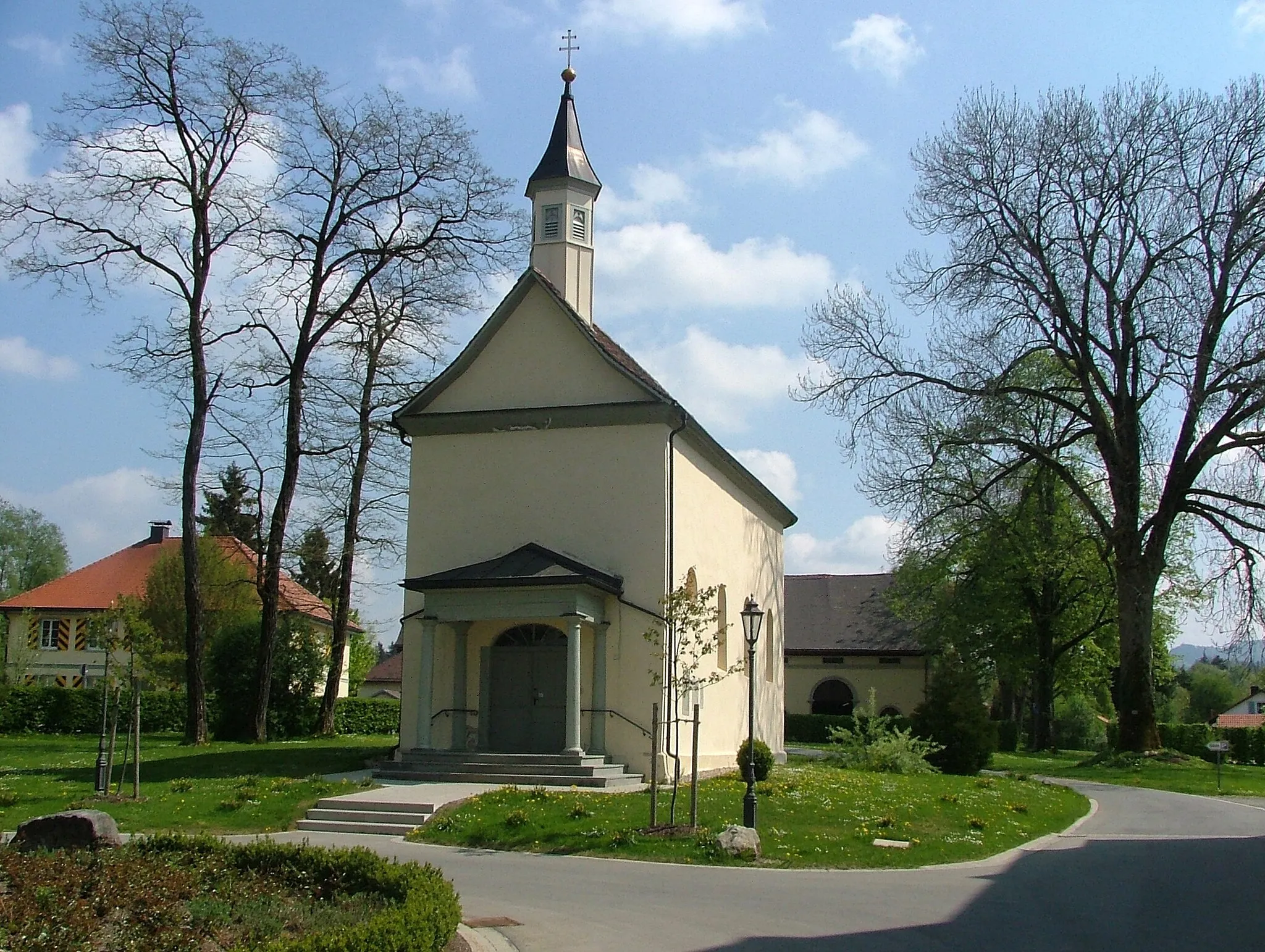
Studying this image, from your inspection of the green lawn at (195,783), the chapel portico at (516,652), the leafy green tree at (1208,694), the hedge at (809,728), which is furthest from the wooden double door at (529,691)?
the leafy green tree at (1208,694)

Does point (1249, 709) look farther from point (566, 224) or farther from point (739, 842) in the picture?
point (739, 842)

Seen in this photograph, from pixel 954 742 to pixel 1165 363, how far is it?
11985mm

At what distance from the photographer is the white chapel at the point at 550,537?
2295 centimetres

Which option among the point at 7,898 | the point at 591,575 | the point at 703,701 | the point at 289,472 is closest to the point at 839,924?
the point at 7,898

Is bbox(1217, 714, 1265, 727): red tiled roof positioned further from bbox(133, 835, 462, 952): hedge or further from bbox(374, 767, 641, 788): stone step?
bbox(133, 835, 462, 952): hedge

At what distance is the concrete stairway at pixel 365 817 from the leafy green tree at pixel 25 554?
6705 cm

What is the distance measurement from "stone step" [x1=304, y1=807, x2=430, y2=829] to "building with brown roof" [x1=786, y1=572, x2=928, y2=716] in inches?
1501

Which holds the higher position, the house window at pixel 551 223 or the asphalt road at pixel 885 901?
the house window at pixel 551 223

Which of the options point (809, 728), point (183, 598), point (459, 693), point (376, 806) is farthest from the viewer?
point (809, 728)

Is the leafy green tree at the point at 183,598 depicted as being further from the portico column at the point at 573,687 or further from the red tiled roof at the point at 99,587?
the portico column at the point at 573,687

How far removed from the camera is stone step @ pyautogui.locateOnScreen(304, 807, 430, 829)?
1759 cm

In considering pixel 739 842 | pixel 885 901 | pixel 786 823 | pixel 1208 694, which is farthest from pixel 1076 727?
pixel 885 901

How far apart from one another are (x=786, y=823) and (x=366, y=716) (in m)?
32.6

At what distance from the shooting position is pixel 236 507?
3922 cm
